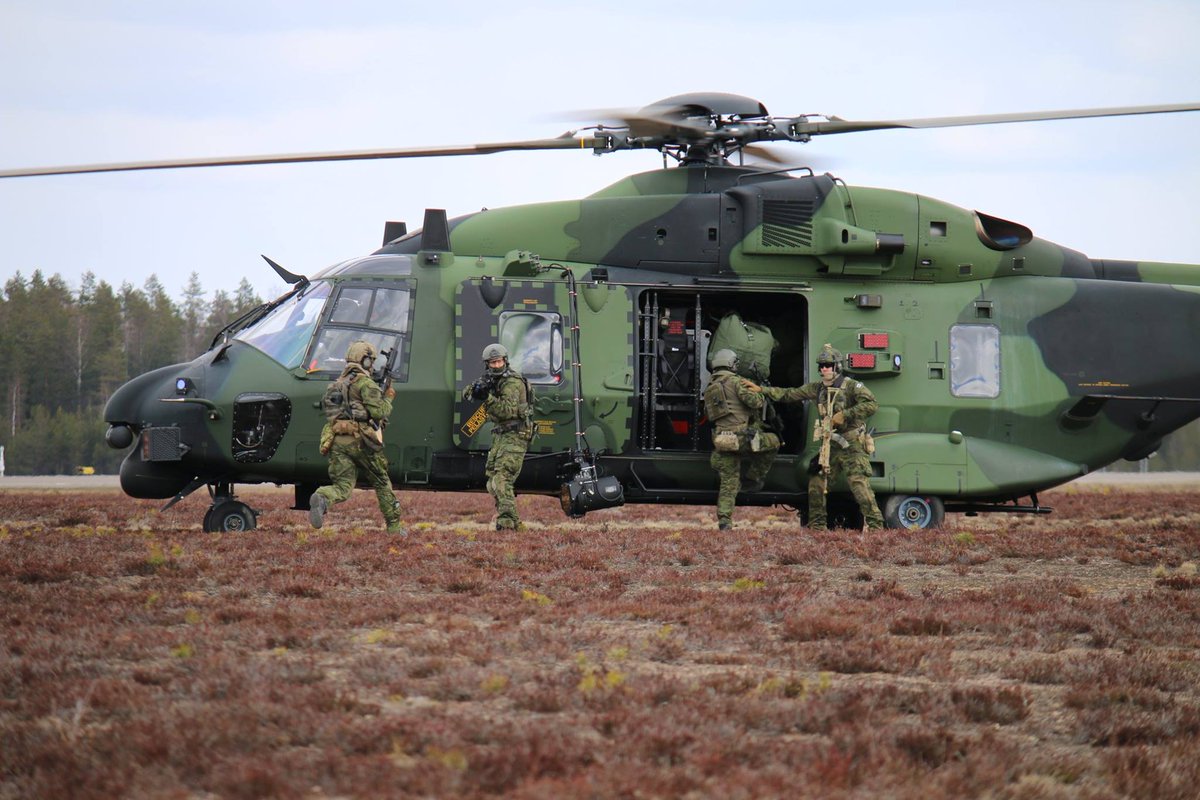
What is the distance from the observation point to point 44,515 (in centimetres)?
1839

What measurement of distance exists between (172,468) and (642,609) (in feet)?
23.2

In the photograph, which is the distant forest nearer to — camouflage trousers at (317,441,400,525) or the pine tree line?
the pine tree line

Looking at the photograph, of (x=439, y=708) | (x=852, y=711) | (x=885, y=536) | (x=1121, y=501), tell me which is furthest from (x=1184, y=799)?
(x=1121, y=501)

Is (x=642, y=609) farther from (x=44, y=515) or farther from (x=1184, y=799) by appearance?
(x=44, y=515)

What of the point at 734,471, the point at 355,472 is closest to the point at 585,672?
the point at 355,472

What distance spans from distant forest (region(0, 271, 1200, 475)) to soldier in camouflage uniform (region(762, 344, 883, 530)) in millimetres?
51088

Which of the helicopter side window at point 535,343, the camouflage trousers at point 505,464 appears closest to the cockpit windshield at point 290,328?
the helicopter side window at point 535,343

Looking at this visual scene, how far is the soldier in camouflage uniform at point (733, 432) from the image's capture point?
1441 centimetres

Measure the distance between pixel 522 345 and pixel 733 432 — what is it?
2509 mm

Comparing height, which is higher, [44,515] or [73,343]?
[73,343]

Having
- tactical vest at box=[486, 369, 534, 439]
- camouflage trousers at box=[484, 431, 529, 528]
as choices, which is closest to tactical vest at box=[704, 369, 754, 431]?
tactical vest at box=[486, 369, 534, 439]

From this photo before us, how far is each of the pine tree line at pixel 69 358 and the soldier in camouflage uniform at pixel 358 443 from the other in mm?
47106

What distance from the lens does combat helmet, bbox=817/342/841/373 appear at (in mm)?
14789

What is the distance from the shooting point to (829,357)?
48.5ft
